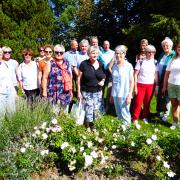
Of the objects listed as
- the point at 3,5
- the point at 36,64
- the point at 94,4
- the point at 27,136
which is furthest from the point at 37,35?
the point at 27,136

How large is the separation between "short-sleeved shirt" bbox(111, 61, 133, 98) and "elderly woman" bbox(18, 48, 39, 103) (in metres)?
1.69

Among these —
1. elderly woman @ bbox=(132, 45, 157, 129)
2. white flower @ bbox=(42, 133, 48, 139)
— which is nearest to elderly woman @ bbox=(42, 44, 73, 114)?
white flower @ bbox=(42, 133, 48, 139)

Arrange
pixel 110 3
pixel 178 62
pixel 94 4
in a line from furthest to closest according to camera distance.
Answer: pixel 94 4 < pixel 110 3 < pixel 178 62

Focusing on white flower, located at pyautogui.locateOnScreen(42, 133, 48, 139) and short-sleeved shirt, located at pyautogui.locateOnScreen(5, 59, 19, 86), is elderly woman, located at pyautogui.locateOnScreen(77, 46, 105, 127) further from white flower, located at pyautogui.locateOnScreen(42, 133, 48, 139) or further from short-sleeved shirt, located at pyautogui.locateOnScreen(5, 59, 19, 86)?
white flower, located at pyautogui.locateOnScreen(42, 133, 48, 139)

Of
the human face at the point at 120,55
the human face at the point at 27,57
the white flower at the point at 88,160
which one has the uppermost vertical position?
the human face at the point at 120,55

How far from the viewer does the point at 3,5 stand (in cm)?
1997

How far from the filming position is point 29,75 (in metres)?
7.54

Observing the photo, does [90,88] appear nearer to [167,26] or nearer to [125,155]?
[125,155]

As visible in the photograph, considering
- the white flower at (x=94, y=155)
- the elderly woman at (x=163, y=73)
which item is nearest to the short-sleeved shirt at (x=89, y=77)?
the elderly woman at (x=163, y=73)

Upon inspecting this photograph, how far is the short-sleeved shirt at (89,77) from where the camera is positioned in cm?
660

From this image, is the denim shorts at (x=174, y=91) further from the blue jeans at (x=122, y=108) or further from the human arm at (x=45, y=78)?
the human arm at (x=45, y=78)

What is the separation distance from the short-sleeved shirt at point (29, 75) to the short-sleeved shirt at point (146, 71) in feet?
7.08

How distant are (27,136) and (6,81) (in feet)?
7.56

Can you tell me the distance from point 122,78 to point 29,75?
1.94 m
